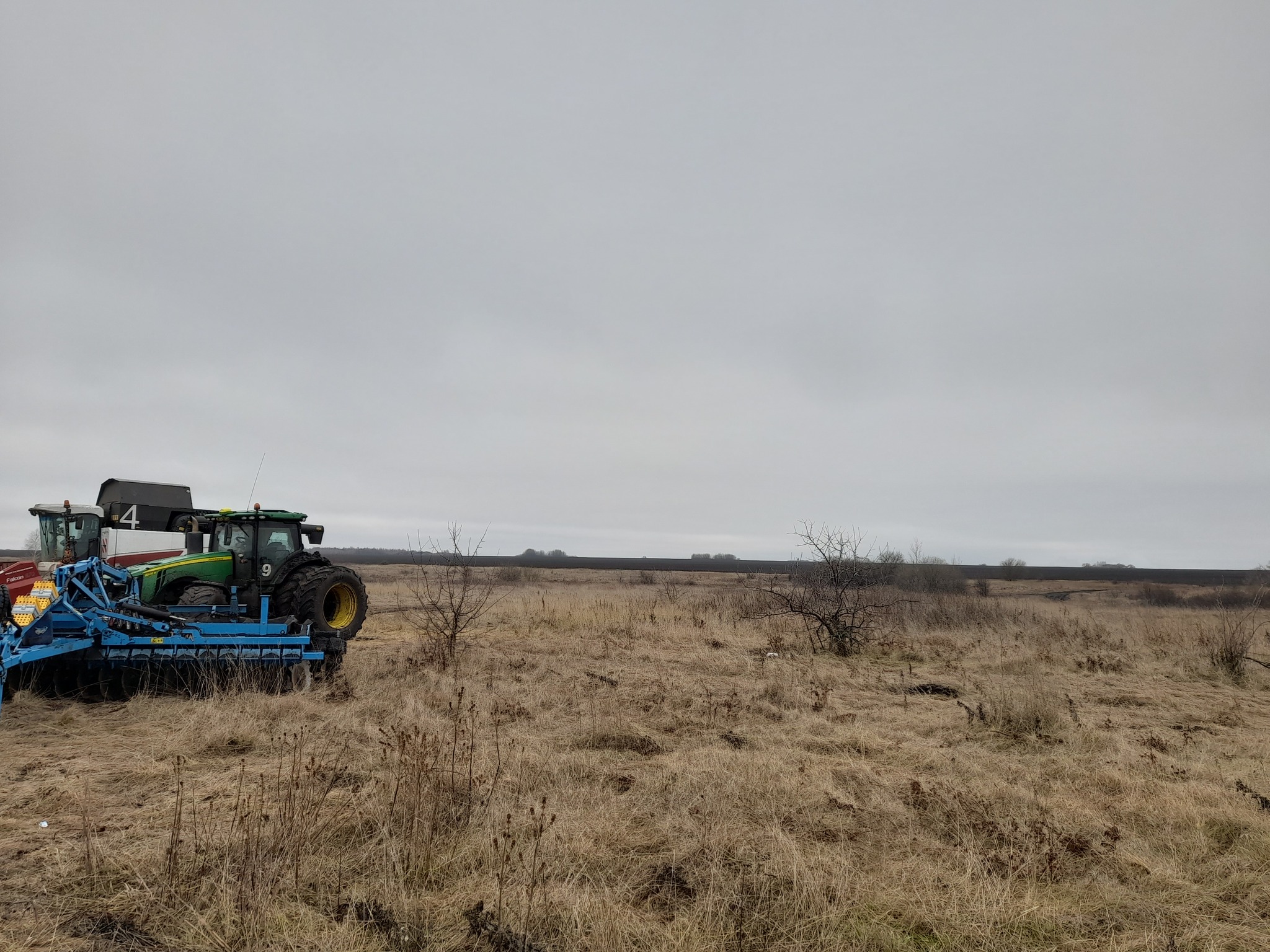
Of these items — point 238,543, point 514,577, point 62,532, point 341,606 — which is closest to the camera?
point 238,543

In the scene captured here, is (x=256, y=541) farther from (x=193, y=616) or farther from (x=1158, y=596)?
(x=1158, y=596)

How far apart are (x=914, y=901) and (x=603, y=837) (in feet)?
5.87

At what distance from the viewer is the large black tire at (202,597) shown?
966 centimetres

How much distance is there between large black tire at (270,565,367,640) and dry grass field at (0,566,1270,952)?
1.13 meters

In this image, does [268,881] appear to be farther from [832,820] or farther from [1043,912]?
[1043,912]

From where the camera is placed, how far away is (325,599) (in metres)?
10.6

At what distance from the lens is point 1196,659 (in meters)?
13.3

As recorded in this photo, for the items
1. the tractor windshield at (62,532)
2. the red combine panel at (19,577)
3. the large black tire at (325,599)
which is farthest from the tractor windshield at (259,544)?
the tractor windshield at (62,532)

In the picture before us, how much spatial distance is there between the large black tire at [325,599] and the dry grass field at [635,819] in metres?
1.13

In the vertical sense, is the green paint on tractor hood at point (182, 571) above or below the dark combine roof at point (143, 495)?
below

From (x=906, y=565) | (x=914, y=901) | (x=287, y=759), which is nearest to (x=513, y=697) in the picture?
(x=287, y=759)

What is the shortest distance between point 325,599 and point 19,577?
8.07 meters

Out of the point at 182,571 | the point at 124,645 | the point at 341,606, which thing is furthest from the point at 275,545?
the point at 124,645

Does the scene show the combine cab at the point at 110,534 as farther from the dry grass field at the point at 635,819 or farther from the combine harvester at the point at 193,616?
the dry grass field at the point at 635,819
